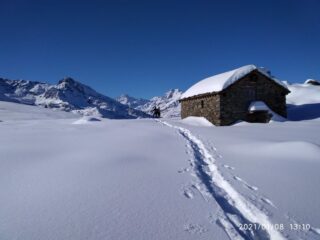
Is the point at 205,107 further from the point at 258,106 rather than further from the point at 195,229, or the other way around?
the point at 195,229

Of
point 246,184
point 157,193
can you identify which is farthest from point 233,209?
point 157,193

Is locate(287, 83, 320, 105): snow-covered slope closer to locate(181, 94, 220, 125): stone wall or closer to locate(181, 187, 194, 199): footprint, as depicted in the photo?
locate(181, 94, 220, 125): stone wall

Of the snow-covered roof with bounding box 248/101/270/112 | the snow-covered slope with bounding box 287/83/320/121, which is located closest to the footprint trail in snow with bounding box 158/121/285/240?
the snow-covered roof with bounding box 248/101/270/112

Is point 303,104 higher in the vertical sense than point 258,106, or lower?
higher

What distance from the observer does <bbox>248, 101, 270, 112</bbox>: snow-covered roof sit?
67.6ft

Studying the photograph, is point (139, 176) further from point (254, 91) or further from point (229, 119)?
point (254, 91)

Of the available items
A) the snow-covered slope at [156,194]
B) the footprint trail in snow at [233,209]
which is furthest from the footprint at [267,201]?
the footprint trail in snow at [233,209]

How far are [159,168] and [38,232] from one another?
3257mm

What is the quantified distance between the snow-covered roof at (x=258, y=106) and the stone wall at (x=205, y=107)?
112 inches

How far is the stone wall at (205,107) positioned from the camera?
819 inches

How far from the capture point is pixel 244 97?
69.8 ft

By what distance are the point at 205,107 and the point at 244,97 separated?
343 centimetres

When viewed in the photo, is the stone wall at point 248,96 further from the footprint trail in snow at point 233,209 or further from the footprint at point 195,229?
the footprint at point 195,229

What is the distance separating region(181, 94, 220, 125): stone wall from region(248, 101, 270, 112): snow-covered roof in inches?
112
